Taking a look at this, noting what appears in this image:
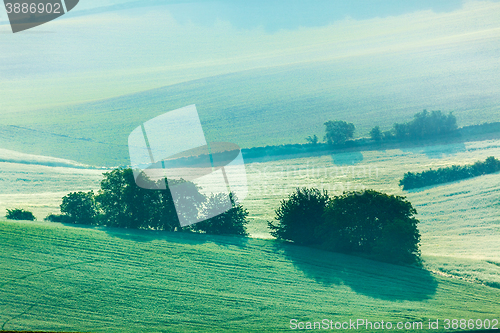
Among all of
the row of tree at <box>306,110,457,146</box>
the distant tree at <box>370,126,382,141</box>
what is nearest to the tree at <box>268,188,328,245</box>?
the row of tree at <box>306,110,457,146</box>

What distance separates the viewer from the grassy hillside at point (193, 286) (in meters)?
15.3

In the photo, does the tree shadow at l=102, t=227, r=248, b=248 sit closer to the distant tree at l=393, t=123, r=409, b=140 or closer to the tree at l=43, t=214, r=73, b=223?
the tree at l=43, t=214, r=73, b=223

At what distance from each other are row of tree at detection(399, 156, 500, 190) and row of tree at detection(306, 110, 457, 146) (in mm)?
11383

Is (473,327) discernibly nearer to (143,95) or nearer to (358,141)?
(358,141)

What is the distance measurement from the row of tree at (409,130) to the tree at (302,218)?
2435cm

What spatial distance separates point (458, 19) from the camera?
4481 inches

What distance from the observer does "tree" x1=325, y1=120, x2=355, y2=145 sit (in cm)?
4681

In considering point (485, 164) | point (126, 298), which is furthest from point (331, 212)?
point (485, 164)

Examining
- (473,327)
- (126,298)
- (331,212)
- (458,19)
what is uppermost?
(458,19)

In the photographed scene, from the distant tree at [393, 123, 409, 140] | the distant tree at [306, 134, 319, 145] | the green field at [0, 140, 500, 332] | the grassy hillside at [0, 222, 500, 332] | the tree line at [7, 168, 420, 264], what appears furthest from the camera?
the distant tree at [306, 134, 319, 145]

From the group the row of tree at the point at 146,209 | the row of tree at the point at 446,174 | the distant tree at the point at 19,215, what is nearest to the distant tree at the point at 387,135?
the row of tree at the point at 446,174

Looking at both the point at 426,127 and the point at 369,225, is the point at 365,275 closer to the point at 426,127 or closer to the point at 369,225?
the point at 369,225

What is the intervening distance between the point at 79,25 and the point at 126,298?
104941 millimetres

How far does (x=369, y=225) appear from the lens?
69.6 feet
